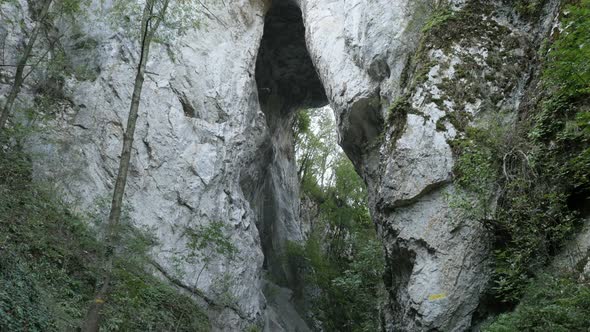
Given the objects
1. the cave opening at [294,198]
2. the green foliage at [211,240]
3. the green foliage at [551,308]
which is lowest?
the green foliage at [551,308]

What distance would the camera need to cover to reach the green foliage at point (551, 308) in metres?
5.62

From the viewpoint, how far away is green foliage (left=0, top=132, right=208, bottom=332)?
6.79 meters

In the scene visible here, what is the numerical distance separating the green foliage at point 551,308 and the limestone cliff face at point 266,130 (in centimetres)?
153

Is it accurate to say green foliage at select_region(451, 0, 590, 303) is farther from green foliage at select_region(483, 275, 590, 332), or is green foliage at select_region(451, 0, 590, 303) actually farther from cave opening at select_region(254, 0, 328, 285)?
cave opening at select_region(254, 0, 328, 285)

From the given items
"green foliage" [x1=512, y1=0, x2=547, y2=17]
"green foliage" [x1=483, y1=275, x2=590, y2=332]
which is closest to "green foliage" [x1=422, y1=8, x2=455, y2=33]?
"green foliage" [x1=512, y1=0, x2=547, y2=17]

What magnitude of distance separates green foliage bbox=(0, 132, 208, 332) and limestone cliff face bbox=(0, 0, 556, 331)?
934mm

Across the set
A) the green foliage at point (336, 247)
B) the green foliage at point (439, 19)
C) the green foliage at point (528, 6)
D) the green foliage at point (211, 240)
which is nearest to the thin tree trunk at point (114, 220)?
the green foliage at point (211, 240)

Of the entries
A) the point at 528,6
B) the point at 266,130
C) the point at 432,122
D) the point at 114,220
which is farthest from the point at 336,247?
the point at 114,220

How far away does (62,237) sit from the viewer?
970 centimetres

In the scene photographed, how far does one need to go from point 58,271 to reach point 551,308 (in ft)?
24.6

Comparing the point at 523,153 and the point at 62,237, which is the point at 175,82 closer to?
the point at 62,237

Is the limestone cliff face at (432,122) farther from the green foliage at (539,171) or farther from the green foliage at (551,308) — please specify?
the green foliage at (551,308)

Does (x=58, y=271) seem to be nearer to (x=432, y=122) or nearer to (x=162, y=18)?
(x=162, y=18)

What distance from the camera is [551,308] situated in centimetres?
584
